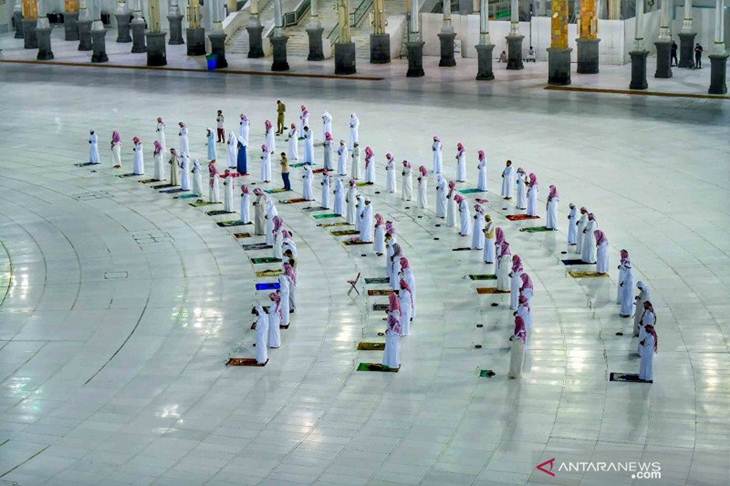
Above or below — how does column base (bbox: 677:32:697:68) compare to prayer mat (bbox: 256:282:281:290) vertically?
above

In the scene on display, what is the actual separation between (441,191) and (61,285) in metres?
8.24

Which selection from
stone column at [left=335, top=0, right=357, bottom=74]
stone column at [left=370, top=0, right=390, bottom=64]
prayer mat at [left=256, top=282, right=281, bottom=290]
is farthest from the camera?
stone column at [left=370, top=0, right=390, bottom=64]

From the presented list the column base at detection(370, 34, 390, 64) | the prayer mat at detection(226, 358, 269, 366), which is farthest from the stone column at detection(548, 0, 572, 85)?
the prayer mat at detection(226, 358, 269, 366)

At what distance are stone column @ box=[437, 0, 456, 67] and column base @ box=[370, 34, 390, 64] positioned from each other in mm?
2010

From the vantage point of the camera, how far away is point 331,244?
26.1 m

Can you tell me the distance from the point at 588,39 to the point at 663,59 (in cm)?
256

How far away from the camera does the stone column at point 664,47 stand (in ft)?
140

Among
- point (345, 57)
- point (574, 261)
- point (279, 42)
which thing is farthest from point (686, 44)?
point (574, 261)

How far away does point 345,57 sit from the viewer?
4681cm

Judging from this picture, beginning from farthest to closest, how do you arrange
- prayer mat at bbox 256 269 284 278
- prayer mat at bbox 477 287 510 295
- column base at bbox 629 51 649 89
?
column base at bbox 629 51 649 89 < prayer mat at bbox 256 269 284 278 < prayer mat at bbox 477 287 510 295

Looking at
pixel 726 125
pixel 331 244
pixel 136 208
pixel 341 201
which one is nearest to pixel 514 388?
pixel 331 244

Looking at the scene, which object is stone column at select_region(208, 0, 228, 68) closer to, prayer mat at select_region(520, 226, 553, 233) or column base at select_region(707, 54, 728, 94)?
column base at select_region(707, 54, 728, 94)

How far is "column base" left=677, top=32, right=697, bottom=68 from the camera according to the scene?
44.6 metres

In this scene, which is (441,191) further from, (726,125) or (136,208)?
(726,125)
